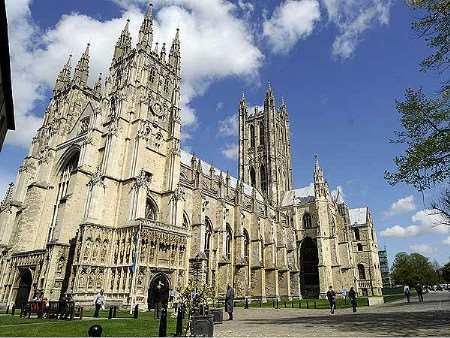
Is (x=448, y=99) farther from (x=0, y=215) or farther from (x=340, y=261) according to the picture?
(x=340, y=261)

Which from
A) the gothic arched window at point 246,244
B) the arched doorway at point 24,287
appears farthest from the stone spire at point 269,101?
the arched doorway at point 24,287

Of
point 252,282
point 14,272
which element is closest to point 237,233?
point 252,282

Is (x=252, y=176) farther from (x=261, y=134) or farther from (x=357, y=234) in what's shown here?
(x=357, y=234)

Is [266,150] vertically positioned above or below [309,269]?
above

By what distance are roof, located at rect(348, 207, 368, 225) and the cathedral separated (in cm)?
1625

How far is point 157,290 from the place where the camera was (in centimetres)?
2611

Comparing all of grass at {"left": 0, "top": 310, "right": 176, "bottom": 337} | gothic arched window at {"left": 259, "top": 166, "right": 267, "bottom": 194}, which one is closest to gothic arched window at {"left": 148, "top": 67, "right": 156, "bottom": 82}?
grass at {"left": 0, "top": 310, "right": 176, "bottom": 337}

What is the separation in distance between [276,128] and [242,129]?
294 inches

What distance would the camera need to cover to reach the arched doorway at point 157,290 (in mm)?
25578

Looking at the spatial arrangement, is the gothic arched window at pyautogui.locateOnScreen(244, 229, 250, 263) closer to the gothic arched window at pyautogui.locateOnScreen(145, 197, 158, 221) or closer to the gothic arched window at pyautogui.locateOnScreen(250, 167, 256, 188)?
the gothic arched window at pyautogui.locateOnScreen(145, 197, 158, 221)

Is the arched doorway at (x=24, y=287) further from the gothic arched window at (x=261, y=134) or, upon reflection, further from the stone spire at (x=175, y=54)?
the gothic arched window at (x=261, y=134)

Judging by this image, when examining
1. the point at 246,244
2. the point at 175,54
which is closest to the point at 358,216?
the point at 246,244

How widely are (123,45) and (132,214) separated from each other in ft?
79.1

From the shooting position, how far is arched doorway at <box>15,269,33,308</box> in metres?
28.9
